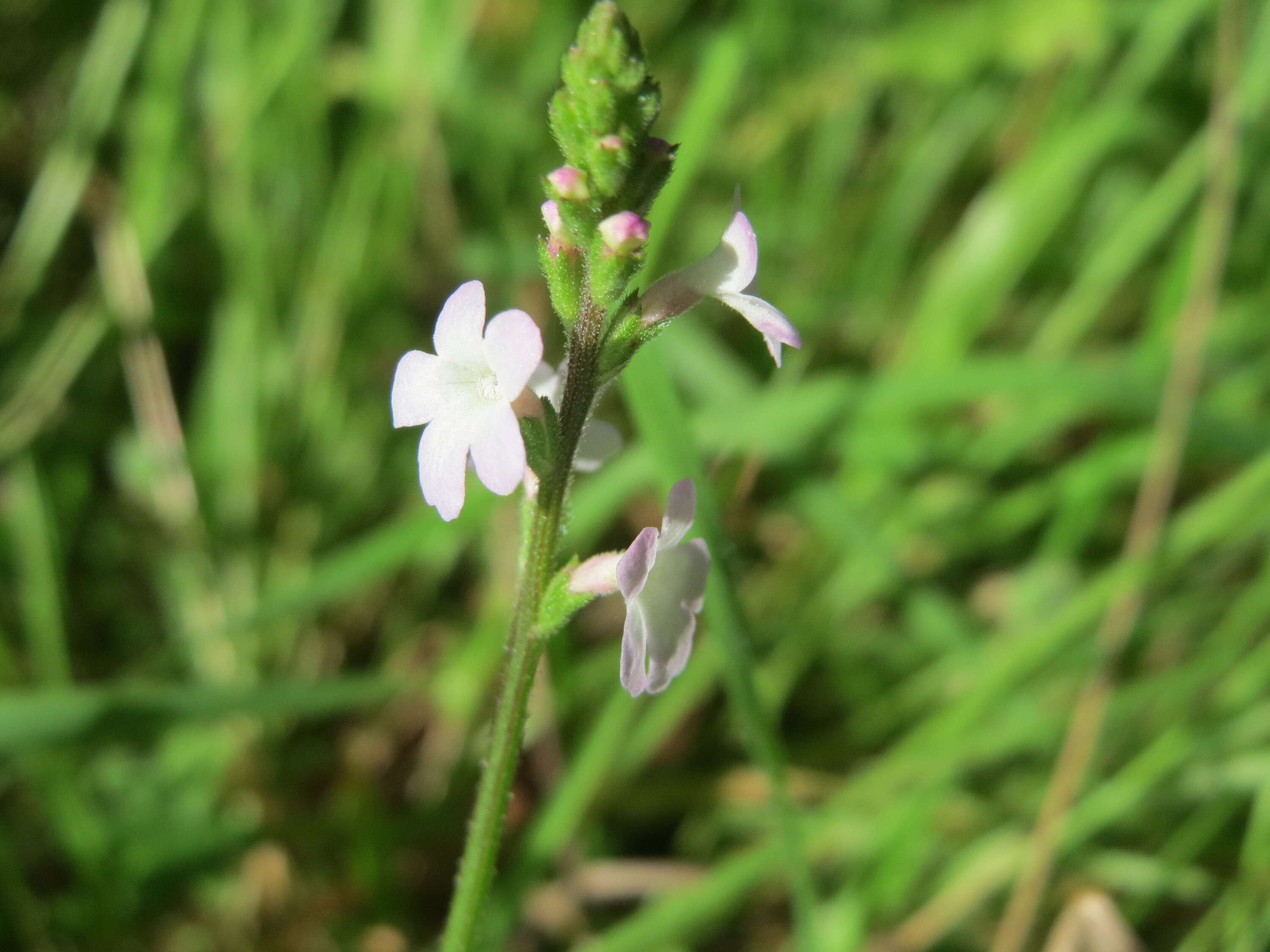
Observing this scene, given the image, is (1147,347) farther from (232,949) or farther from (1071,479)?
(232,949)

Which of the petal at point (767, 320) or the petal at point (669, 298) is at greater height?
the petal at point (669, 298)

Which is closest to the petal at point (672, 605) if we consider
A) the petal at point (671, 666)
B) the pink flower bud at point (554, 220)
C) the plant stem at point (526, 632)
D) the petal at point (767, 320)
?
the petal at point (671, 666)

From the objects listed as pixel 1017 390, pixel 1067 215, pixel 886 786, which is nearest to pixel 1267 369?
Result: pixel 1067 215

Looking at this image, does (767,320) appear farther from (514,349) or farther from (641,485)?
(641,485)

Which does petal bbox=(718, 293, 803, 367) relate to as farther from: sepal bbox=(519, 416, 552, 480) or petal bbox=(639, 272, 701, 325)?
sepal bbox=(519, 416, 552, 480)

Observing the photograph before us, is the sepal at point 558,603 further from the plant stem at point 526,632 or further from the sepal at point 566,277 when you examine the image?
the sepal at point 566,277

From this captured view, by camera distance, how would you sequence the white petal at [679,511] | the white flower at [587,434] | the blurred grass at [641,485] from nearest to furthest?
the white petal at [679,511]
the white flower at [587,434]
the blurred grass at [641,485]

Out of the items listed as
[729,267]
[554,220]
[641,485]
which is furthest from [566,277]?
[641,485]
